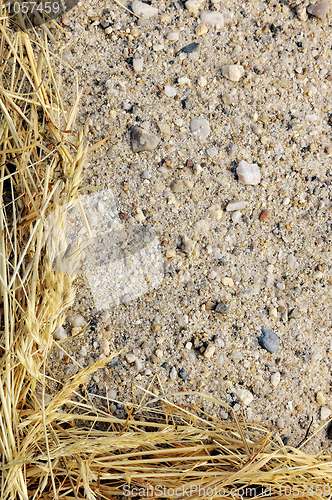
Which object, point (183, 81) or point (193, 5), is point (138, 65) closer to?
point (183, 81)

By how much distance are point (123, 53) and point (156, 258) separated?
679 millimetres

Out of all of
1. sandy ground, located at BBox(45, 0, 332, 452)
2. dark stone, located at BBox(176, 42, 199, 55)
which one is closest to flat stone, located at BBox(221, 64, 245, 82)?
sandy ground, located at BBox(45, 0, 332, 452)

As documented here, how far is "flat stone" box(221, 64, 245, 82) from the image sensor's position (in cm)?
133

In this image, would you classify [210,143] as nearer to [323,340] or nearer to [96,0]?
[96,0]

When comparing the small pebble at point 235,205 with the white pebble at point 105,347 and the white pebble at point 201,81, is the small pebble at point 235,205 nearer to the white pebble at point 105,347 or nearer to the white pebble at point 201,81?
the white pebble at point 201,81

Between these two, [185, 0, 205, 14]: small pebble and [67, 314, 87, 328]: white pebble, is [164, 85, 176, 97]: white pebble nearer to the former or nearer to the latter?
[185, 0, 205, 14]: small pebble

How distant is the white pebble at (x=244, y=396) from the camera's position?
1275mm

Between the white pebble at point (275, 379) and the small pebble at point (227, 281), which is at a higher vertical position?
the small pebble at point (227, 281)

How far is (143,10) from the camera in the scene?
1323 millimetres

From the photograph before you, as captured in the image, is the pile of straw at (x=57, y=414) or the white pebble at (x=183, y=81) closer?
the pile of straw at (x=57, y=414)

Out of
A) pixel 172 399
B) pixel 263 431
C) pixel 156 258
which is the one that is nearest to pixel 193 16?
pixel 156 258

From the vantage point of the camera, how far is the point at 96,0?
4.33 feet

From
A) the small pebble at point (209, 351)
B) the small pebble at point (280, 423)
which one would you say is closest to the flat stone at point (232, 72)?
the small pebble at point (209, 351)

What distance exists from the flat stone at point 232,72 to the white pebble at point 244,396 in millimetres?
1015
